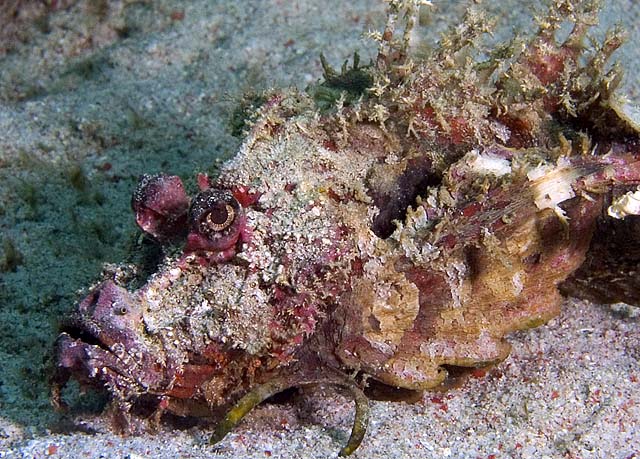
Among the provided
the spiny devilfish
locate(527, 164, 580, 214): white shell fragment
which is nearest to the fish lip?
the spiny devilfish

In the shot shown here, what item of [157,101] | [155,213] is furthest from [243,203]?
[157,101]

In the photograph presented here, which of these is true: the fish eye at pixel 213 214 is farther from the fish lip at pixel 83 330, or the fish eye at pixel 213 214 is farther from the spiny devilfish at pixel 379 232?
the fish lip at pixel 83 330

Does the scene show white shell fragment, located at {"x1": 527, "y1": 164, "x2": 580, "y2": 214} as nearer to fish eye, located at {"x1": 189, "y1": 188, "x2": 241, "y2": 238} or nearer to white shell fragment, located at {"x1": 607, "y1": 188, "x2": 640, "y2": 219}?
white shell fragment, located at {"x1": 607, "y1": 188, "x2": 640, "y2": 219}

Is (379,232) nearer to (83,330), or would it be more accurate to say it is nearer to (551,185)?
(551,185)

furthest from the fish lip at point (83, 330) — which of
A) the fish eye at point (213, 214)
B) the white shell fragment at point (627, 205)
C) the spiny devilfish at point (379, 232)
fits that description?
the white shell fragment at point (627, 205)

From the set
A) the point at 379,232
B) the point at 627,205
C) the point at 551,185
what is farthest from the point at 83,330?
the point at 627,205

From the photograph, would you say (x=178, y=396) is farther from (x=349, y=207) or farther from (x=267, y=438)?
(x=349, y=207)

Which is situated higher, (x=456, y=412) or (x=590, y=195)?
(x=590, y=195)
